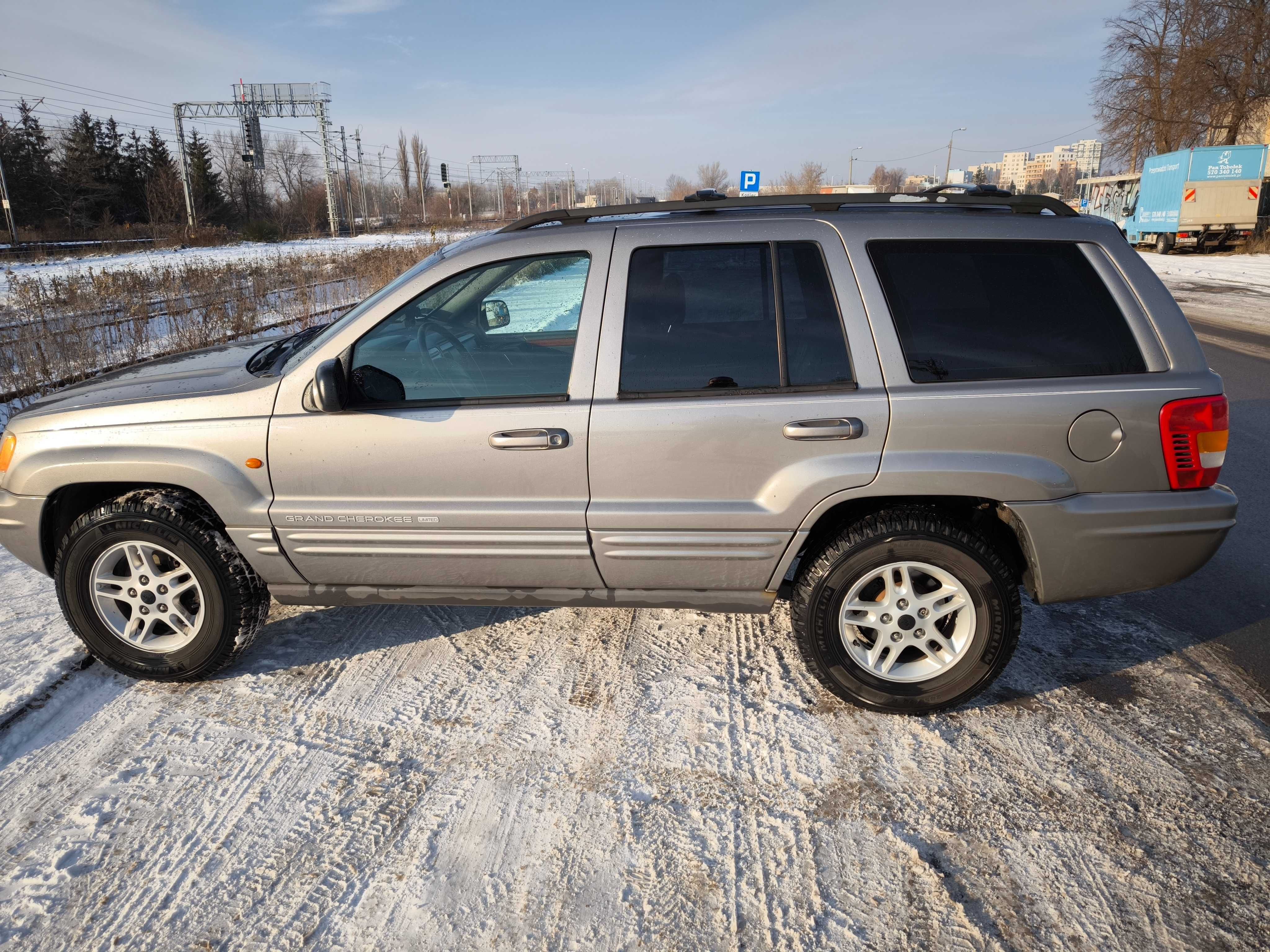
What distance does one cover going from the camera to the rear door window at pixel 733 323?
3051 mm

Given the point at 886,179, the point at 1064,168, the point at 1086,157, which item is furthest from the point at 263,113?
the point at 1086,157

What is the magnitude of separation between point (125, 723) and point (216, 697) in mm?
334

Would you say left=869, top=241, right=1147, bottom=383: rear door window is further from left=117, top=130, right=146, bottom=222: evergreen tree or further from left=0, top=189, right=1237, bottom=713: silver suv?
left=117, top=130, right=146, bottom=222: evergreen tree

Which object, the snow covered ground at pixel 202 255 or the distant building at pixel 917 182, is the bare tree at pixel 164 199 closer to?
the snow covered ground at pixel 202 255

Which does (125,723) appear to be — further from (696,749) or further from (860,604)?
(860,604)

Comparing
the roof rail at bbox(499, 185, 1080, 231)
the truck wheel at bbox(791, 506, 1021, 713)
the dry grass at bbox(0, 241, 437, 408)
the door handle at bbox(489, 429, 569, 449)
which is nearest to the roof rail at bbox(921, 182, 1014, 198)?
the roof rail at bbox(499, 185, 1080, 231)

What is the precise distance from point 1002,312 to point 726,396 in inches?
42.9

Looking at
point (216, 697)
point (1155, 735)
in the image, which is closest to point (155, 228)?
point (216, 697)

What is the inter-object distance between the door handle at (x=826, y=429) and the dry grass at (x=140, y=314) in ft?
20.9

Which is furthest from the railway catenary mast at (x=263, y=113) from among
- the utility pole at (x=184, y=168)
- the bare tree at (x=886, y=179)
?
the bare tree at (x=886, y=179)

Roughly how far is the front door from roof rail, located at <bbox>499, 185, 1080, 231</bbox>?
0.25m

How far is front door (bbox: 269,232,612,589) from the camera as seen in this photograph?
313 centimetres

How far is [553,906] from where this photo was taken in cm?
234

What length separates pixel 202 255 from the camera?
103 feet
